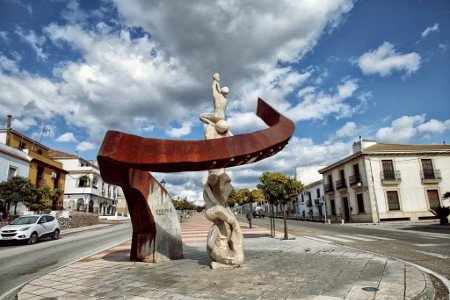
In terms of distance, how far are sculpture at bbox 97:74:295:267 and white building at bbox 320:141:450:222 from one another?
92.3ft

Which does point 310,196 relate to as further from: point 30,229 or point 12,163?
point 30,229

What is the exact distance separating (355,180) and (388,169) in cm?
350

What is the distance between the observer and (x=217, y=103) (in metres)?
8.42

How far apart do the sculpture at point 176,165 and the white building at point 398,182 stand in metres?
28.1

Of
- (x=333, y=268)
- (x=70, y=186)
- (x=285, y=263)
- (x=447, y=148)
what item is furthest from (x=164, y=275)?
(x=70, y=186)

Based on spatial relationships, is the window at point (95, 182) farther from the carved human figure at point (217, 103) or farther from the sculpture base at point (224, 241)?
the sculpture base at point (224, 241)

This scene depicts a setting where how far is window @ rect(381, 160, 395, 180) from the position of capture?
107ft

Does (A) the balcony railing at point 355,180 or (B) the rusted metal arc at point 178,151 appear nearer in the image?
(B) the rusted metal arc at point 178,151

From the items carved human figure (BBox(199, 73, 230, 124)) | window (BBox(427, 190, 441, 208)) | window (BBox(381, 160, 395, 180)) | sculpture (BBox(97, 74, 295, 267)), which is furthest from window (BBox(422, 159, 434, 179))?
carved human figure (BBox(199, 73, 230, 124))

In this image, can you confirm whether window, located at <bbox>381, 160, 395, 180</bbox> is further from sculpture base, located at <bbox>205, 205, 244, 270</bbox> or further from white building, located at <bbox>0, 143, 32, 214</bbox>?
white building, located at <bbox>0, 143, 32, 214</bbox>

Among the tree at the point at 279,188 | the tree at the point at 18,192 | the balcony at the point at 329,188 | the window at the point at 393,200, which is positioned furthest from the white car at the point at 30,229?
the balcony at the point at 329,188

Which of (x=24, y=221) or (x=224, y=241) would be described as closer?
(x=224, y=241)

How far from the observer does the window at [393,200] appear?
1252 inches

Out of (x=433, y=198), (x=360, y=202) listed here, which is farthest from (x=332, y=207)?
(x=433, y=198)
